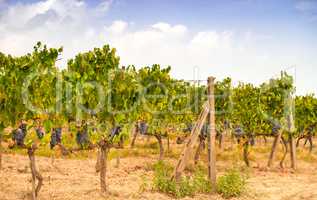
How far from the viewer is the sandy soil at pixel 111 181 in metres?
12.8

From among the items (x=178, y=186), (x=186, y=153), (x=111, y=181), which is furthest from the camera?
(x=111, y=181)

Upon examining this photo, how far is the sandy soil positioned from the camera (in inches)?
503

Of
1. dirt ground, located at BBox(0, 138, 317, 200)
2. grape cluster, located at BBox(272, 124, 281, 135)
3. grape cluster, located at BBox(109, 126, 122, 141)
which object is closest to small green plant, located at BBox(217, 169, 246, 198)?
dirt ground, located at BBox(0, 138, 317, 200)

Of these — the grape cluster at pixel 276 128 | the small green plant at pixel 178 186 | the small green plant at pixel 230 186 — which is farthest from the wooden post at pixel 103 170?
the grape cluster at pixel 276 128

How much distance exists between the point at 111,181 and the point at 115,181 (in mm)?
136

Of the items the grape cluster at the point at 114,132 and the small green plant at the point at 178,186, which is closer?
the grape cluster at the point at 114,132

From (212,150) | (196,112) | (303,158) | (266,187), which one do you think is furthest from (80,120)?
(303,158)

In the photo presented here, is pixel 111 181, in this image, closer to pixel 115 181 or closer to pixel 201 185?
pixel 115 181

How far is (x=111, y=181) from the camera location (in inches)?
623

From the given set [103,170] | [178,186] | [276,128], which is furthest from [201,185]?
[276,128]

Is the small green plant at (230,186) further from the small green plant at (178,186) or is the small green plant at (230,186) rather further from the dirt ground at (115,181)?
the small green plant at (178,186)

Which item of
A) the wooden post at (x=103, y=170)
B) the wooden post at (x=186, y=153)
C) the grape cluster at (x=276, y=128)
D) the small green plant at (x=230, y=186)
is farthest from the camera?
the grape cluster at (x=276, y=128)

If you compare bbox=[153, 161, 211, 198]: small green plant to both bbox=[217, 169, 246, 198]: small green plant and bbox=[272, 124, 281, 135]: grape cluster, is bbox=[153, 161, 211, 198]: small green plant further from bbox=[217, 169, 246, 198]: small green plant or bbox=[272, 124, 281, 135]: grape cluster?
bbox=[272, 124, 281, 135]: grape cluster

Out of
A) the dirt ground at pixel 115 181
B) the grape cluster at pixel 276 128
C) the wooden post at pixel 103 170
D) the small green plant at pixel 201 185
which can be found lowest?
the dirt ground at pixel 115 181
